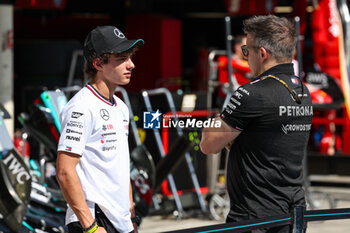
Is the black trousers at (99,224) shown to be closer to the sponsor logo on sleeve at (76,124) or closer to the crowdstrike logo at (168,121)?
the sponsor logo on sleeve at (76,124)

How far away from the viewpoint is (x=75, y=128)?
115 inches

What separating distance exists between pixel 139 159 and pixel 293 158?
324 centimetres

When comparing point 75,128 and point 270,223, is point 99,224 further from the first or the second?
point 270,223

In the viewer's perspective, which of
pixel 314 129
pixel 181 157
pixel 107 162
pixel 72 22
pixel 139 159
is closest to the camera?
pixel 107 162

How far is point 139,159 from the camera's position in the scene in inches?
247

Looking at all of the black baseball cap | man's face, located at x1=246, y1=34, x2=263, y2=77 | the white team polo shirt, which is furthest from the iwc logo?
man's face, located at x1=246, y1=34, x2=263, y2=77

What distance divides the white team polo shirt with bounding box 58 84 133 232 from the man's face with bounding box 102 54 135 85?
90mm

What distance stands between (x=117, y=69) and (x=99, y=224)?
26.0 inches

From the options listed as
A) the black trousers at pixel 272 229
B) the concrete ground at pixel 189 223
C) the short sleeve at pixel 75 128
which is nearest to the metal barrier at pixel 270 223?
the black trousers at pixel 272 229

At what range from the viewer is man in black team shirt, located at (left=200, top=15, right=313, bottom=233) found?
9.93 feet

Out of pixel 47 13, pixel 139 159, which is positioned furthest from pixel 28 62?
pixel 139 159

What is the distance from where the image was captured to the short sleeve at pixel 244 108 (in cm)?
301

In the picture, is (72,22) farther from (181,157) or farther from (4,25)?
(181,157)

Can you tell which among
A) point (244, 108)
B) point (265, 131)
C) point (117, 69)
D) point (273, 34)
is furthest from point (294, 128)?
point (117, 69)
